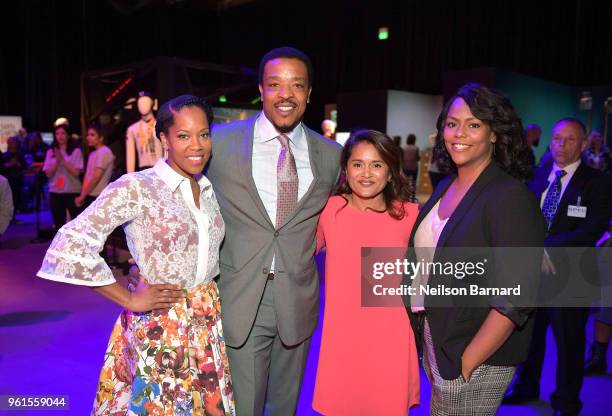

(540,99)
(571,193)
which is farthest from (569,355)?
(540,99)

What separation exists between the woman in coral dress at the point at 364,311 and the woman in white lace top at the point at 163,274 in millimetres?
446

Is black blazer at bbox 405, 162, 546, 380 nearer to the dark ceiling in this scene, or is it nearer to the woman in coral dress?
the woman in coral dress

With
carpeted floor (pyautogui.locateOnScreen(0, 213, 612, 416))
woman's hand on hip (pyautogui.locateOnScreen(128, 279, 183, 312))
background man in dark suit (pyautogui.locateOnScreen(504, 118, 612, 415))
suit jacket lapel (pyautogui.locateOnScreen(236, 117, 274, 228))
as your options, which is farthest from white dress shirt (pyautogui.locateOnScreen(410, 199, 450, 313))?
carpeted floor (pyautogui.locateOnScreen(0, 213, 612, 416))

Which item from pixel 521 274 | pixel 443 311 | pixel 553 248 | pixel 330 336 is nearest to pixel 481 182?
pixel 521 274

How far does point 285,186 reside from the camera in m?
2.02

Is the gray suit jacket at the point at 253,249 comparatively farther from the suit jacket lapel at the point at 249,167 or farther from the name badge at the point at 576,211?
the name badge at the point at 576,211

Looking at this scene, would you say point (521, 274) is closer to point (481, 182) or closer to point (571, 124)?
point (481, 182)

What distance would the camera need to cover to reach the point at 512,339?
5.11 feet

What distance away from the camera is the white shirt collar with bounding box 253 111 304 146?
6.79ft

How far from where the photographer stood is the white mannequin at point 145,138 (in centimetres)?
600

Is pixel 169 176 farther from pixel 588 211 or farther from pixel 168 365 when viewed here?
pixel 588 211

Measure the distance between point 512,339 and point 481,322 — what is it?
0.10 metres

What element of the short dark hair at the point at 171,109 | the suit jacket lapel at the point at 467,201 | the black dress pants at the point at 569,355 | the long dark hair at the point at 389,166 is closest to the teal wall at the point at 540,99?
the black dress pants at the point at 569,355

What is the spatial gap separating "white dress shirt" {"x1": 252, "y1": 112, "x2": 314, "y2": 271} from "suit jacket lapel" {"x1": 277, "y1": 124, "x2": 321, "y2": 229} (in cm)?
2
